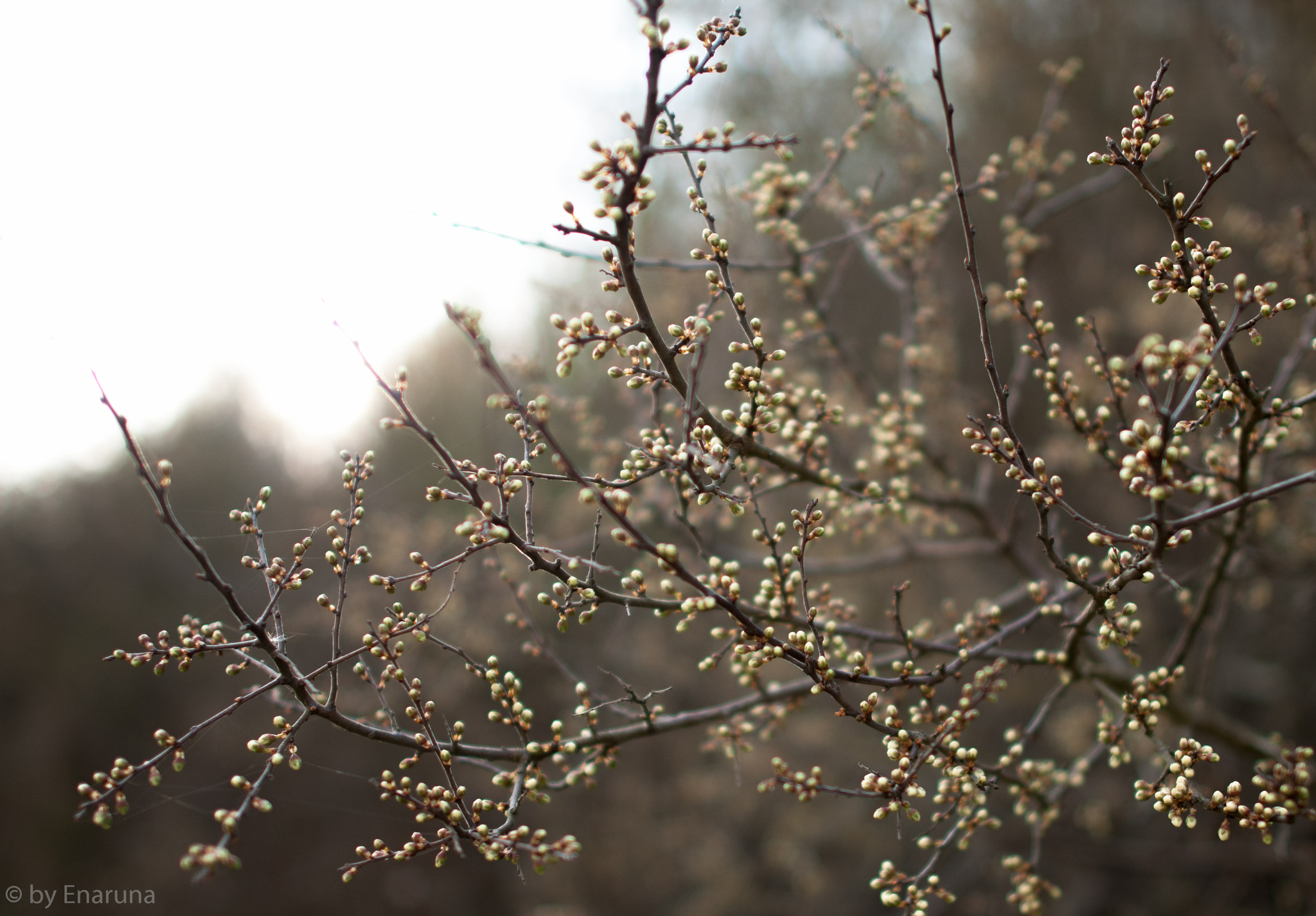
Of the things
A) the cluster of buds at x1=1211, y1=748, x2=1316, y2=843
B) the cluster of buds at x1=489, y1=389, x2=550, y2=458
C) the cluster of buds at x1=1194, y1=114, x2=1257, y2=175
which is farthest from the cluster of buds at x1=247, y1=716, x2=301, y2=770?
the cluster of buds at x1=1194, y1=114, x2=1257, y2=175

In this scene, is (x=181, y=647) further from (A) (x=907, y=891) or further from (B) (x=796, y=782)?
(A) (x=907, y=891)

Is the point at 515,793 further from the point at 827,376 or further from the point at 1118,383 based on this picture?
the point at 827,376

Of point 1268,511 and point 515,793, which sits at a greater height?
point 1268,511

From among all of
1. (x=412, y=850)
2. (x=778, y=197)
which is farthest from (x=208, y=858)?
(x=778, y=197)

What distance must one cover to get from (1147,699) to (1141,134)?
1.67 metres

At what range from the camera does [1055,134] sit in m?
8.62

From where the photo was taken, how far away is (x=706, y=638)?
371 inches

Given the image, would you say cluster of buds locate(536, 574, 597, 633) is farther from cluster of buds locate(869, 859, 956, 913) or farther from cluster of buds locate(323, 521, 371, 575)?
cluster of buds locate(869, 859, 956, 913)

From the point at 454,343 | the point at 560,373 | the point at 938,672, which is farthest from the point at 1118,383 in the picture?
the point at 454,343

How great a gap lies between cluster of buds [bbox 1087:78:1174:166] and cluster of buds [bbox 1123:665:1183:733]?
155 cm

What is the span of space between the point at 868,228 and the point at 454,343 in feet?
32.6

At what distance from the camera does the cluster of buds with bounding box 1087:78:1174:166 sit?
70.7 inches

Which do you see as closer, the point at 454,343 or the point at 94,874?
the point at 94,874

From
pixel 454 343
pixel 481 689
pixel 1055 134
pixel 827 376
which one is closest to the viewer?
pixel 827 376
